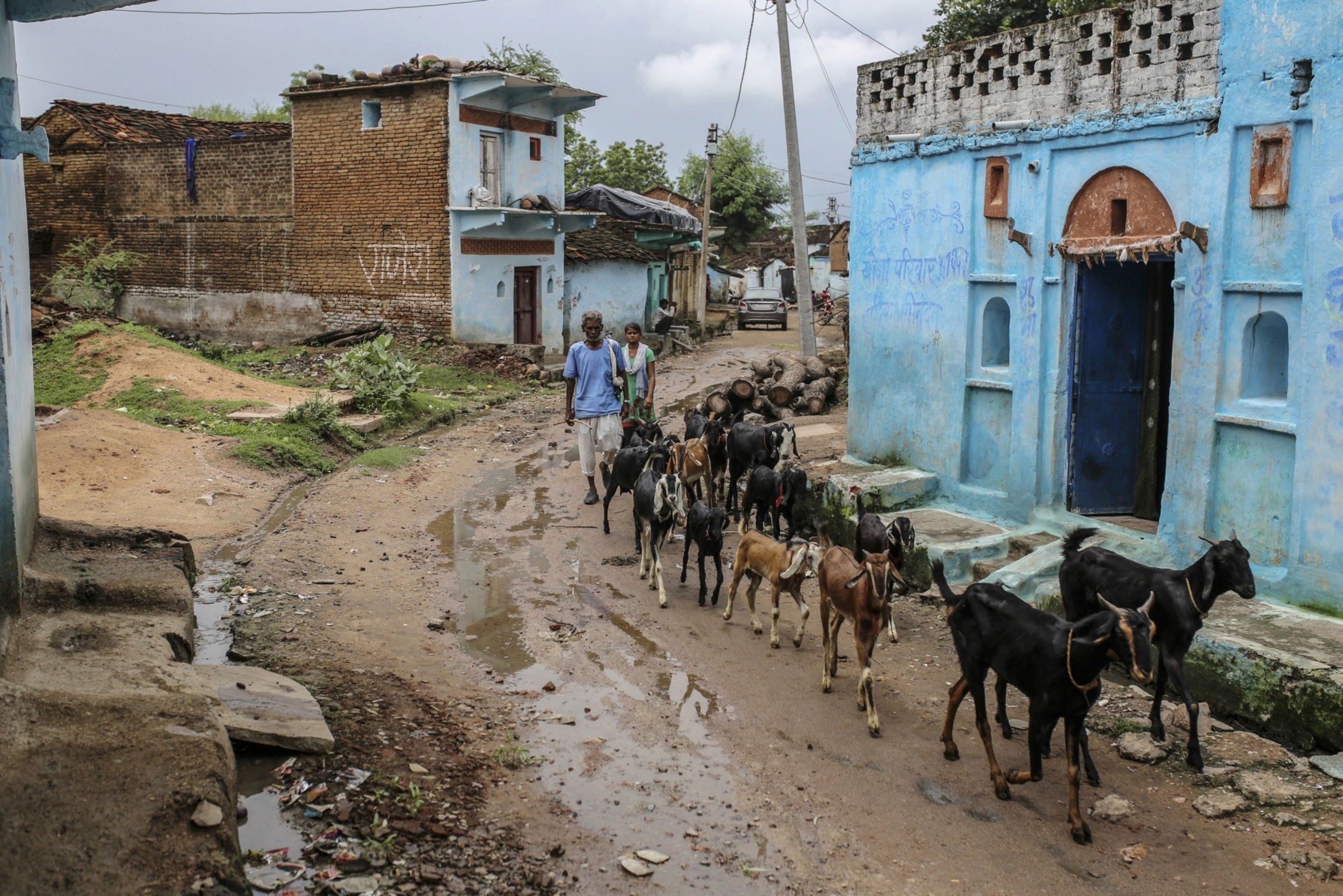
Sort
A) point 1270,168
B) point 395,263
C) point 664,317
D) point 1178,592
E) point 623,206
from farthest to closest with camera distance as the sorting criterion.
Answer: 1. point 623,206
2. point 664,317
3. point 395,263
4. point 1270,168
5. point 1178,592

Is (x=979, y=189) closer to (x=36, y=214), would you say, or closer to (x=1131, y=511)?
(x=1131, y=511)

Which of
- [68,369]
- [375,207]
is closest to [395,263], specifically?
[375,207]

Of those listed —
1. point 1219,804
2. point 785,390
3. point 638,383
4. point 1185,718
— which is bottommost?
point 1219,804

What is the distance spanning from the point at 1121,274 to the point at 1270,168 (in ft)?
6.99

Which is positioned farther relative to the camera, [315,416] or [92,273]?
[92,273]

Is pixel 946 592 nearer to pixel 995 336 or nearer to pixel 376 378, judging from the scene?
pixel 995 336

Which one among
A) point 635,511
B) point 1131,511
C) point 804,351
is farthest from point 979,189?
point 804,351

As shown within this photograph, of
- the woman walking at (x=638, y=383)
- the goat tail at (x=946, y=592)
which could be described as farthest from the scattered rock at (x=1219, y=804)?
the woman walking at (x=638, y=383)

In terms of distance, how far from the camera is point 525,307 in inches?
1030

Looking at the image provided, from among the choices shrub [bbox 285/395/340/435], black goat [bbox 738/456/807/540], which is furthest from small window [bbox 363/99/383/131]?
black goat [bbox 738/456/807/540]

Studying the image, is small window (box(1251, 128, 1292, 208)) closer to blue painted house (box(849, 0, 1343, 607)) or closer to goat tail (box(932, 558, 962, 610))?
blue painted house (box(849, 0, 1343, 607))

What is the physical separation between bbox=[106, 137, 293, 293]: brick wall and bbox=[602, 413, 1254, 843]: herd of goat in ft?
63.3

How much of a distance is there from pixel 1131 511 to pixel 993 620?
4.82m

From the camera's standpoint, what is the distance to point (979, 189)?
34.3 feet
